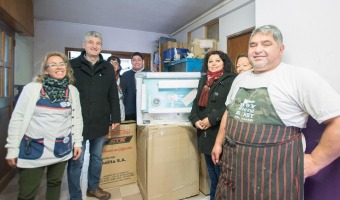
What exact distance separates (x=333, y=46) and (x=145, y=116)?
1307 mm

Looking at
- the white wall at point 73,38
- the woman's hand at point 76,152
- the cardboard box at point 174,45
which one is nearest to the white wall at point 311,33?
the woman's hand at point 76,152

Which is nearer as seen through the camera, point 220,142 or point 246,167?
point 246,167

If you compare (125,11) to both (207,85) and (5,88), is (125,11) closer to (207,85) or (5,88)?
(5,88)

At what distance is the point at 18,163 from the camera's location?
117 centimetres

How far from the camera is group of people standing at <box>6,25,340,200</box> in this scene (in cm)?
84

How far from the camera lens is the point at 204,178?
6.35 ft

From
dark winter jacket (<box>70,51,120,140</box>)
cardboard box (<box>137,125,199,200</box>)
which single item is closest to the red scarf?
cardboard box (<box>137,125,199,200</box>)

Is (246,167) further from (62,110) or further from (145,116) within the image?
(62,110)

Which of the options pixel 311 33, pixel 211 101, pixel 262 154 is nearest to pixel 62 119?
pixel 211 101

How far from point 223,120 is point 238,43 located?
2066 millimetres

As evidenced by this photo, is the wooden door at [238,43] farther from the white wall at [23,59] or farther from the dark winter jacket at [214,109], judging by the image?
the white wall at [23,59]

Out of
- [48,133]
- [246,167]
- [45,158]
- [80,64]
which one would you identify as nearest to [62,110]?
[48,133]

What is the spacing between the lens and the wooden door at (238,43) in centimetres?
277

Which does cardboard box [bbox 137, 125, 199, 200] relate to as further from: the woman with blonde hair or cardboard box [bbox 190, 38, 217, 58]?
cardboard box [bbox 190, 38, 217, 58]
